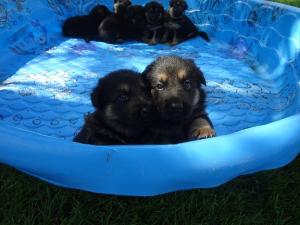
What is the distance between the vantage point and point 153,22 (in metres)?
7.55

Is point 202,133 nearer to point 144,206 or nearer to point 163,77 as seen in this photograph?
point 163,77

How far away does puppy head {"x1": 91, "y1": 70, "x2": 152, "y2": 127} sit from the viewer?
344cm

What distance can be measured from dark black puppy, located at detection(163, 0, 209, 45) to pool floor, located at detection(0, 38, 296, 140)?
130mm

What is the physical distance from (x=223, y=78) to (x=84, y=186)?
11.9 feet

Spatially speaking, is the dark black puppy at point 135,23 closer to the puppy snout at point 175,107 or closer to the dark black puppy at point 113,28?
the dark black puppy at point 113,28

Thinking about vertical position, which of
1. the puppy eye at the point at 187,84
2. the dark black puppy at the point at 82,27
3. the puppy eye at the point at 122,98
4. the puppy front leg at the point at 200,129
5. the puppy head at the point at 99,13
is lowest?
the dark black puppy at the point at 82,27

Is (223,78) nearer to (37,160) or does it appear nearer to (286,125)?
(286,125)

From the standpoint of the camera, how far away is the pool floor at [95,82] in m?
4.82

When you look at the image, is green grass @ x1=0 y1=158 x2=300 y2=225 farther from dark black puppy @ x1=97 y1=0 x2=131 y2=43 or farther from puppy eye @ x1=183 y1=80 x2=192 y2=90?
dark black puppy @ x1=97 y1=0 x2=131 y2=43

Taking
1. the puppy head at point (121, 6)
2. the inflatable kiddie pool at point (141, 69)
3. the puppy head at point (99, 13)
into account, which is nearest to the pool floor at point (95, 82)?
the inflatable kiddie pool at point (141, 69)

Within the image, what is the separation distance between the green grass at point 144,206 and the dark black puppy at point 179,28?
166 inches

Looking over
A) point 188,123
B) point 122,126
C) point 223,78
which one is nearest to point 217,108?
point 223,78

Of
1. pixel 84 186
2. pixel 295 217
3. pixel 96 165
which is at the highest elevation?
pixel 96 165

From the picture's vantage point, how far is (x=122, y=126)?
354 centimetres
